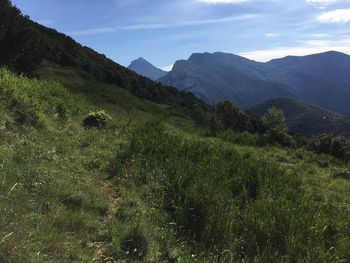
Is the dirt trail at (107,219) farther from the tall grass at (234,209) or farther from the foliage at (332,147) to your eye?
the foliage at (332,147)

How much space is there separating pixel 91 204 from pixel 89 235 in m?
1.28

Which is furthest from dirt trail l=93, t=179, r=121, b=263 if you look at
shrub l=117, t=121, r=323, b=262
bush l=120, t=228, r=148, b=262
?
shrub l=117, t=121, r=323, b=262

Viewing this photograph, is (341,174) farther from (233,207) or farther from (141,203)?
(141,203)

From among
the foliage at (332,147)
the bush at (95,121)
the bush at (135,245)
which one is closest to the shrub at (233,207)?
the bush at (135,245)

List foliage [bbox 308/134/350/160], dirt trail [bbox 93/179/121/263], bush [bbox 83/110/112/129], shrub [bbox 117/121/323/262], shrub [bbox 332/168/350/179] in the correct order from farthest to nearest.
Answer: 1. foliage [bbox 308/134/350/160]
2. shrub [bbox 332/168/350/179]
3. bush [bbox 83/110/112/129]
4. shrub [bbox 117/121/323/262]
5. dirt trail [bbox 93/179/121/263]

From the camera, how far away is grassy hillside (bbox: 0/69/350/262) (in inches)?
235

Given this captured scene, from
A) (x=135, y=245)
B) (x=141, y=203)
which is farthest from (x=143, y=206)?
(x=135, y=245)

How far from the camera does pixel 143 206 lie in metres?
8.16

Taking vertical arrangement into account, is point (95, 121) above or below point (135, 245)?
above

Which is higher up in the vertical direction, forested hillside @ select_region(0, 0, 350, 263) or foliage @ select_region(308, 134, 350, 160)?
forested hillside @ select_region(0, 0, 350, 263)

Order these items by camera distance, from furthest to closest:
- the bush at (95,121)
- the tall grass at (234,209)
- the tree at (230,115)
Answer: the tree at (230,115) → the bush at (95,121) → the tall grass at (234,209)

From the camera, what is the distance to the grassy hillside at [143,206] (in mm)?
5965

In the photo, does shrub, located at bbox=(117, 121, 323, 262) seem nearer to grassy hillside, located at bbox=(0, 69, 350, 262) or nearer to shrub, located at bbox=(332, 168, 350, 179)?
grassy hillside, located at bbox=(0, 69, 350, 262)

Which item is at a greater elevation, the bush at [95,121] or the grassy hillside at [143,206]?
the bush at [95,121]
